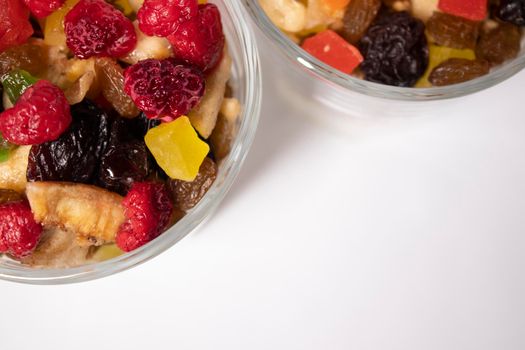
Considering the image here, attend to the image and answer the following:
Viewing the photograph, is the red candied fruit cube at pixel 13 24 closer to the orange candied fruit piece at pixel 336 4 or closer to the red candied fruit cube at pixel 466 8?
the orange candied fruit piece at pixel 336 4

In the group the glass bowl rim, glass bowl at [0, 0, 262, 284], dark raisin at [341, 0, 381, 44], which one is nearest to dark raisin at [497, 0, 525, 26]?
the glass bowl rim

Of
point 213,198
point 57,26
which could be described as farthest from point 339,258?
point 57,26

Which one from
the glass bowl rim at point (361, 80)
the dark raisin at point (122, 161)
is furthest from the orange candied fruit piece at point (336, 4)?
the dark raisin at point (122, 161)

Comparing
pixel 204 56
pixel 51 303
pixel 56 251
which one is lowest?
pixel 51 303

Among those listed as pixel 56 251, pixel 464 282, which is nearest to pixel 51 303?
pixel 56 251

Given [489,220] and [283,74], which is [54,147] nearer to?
[283,74]

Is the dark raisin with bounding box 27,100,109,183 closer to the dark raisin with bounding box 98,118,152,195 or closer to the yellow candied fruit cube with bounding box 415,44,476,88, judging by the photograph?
the dark raisin with bounding box 98,118,152,195
